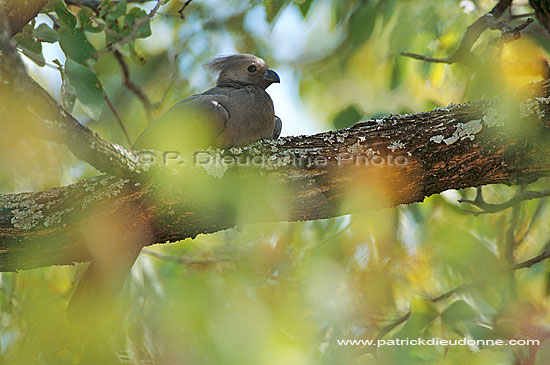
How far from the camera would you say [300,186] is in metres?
2.91

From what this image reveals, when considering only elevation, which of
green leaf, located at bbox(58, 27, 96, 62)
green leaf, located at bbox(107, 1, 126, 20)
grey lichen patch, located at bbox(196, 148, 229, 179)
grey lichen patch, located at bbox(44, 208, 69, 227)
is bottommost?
grey lichen patch, located at bbox(44, 208, 69, 227)

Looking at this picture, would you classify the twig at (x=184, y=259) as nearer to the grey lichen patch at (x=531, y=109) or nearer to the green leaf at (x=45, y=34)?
the green leaf at (x=45, y=34)

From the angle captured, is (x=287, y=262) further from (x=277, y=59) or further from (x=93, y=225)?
(x=277, y=59)

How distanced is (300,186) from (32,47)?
1615mm

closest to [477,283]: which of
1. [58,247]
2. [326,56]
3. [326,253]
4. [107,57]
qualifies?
[326,253]

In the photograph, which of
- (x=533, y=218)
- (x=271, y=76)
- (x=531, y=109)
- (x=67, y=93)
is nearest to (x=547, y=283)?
(x=533, y=218)

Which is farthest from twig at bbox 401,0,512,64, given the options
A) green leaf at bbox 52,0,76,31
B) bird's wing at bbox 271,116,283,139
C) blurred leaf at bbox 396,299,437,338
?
green leaf at bbox 52,0,76,31

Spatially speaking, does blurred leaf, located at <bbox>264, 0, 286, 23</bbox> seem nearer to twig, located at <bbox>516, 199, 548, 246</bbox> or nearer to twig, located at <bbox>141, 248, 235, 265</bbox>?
twig, located at <bbox>141, 248, 235, 265</bbox>

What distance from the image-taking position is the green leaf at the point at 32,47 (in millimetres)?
3031

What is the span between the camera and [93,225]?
9.31 feet

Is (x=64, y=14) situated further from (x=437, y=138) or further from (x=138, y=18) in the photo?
(x=437, y=138)

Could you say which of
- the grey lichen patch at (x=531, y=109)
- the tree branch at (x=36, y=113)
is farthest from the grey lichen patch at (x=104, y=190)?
the grey lichen patch at (x=531, y=109)

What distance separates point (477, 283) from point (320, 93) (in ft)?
9.71

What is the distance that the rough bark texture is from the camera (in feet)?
9.34
